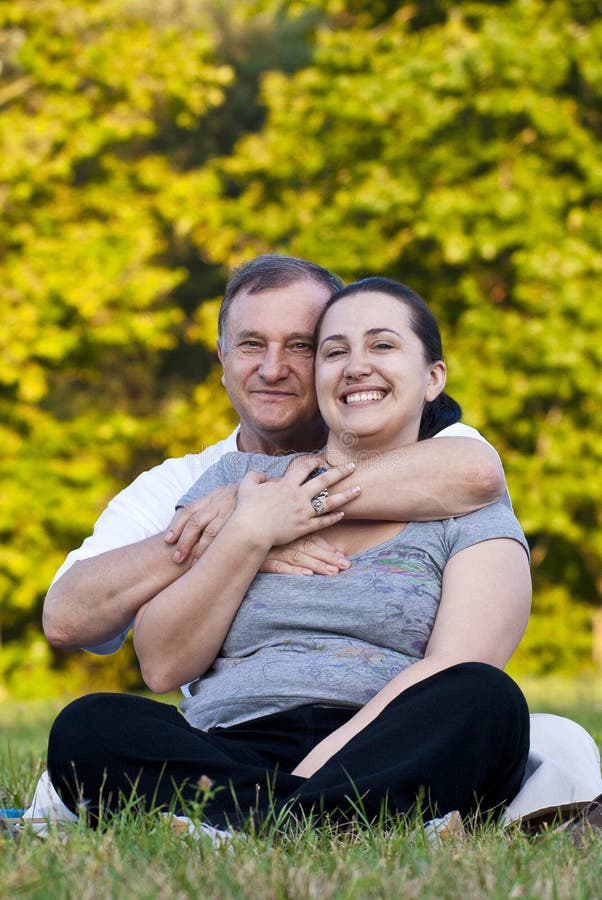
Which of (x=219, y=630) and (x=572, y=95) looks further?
(x=572, y=95)

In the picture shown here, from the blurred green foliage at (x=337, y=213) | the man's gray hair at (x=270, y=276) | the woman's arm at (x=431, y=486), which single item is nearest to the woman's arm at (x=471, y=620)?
the woman's arm at (x=431, y=486)

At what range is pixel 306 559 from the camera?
10.4ft

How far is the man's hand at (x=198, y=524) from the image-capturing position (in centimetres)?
317

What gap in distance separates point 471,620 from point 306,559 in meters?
0.46

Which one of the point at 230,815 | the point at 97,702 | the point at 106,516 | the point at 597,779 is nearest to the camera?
the point at 230,815

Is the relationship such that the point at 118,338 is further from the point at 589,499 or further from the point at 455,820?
the point at 455,820

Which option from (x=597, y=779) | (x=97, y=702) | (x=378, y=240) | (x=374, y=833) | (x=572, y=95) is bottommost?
(x=597, y=779)

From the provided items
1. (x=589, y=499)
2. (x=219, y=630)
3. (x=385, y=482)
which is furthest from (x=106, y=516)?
(x=589, y=499)

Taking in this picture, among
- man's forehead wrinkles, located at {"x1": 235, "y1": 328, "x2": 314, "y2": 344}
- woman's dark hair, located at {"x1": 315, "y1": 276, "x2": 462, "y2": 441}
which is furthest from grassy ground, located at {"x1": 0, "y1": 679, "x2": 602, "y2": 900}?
man's forehead wrinkles, located at {"x1": 235, "y1": 328, "x2": 314, "y2": 344}

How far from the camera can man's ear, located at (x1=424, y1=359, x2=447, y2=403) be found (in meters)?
3.40

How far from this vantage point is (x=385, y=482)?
315 cm

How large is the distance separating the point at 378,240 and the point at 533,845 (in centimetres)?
1139

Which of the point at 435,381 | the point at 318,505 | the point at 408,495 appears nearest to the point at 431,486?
the point at 408,495

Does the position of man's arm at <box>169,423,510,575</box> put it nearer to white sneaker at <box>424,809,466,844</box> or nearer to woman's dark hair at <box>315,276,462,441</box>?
woman's dark hair at <box>315,276,462,441</box>
